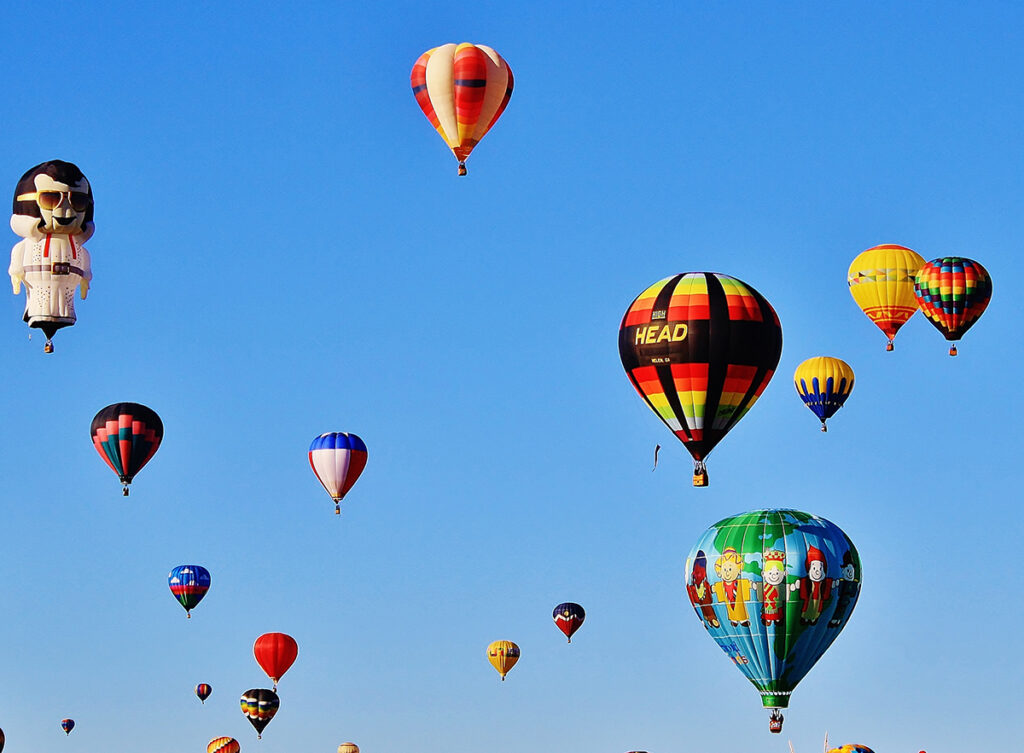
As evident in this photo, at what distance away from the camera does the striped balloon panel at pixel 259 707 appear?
69.5 metres

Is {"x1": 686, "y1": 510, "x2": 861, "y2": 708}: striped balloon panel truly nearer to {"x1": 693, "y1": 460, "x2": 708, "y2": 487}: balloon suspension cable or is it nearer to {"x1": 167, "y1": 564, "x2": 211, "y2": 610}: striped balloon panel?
{"x1": 693, "y1": 460, "x2": 708, "y2": 487}: balloon suspension cable

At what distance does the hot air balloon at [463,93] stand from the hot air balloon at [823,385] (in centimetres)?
1881

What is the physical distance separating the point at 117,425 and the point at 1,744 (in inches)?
412

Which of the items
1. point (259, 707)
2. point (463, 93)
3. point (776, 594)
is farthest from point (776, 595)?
point (259, 707)

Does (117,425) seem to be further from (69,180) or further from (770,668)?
(770,668)

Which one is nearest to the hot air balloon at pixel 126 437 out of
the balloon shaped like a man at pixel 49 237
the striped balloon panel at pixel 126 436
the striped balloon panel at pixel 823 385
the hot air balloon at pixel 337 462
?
the striped balloon panel at pixel 126 436

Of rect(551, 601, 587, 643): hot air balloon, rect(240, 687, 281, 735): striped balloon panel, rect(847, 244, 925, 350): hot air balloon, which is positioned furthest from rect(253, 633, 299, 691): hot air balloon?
rect(847, 244, 925, 350): hot air balloon

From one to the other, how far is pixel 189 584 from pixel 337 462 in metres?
9.02

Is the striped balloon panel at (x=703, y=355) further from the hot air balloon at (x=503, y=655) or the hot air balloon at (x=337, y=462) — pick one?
the hot air balloon at (x=503, y=655)

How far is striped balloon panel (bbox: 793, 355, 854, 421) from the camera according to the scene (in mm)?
66375

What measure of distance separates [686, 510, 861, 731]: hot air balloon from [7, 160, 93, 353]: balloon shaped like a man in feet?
48.8

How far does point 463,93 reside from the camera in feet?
166

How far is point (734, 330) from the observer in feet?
156

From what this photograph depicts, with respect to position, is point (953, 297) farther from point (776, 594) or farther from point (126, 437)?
point (126, 437)
